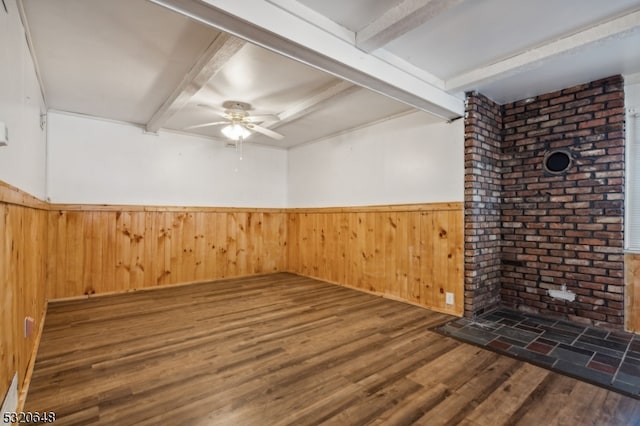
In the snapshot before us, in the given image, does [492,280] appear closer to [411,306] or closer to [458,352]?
[411,306]

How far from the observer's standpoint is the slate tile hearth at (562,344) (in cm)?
216

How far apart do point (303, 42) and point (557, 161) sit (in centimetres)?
303

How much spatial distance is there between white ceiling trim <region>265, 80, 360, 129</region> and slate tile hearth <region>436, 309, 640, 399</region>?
2519mm

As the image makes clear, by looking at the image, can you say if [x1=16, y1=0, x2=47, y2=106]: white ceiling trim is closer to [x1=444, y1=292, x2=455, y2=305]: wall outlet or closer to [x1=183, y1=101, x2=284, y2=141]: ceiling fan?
[x1=183, y1=101, x2=284, y2=141]: ceiling fan

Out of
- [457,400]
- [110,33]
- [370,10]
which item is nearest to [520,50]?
[370,10]

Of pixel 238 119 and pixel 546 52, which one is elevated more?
pixel 546 52

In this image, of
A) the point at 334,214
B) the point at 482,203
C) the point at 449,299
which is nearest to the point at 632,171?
the point at 482,203

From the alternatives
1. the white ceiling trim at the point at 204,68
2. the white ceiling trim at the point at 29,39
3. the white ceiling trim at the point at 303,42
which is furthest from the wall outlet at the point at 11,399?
the white ceiling trim at the point at 204,68

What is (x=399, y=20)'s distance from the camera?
2014 mm

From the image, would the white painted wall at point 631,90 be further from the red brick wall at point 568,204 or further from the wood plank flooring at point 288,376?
the wood plank flooring at point 288,376

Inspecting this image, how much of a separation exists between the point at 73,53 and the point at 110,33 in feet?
1.98

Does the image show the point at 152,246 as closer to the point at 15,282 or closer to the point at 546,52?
the point at 15,282

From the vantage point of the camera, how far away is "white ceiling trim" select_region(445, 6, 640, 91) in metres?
2.13

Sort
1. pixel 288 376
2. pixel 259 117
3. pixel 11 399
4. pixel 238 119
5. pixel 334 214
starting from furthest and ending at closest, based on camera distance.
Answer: pixel 334 214, pixel 259 117, pixel 238 119, pixel 288 376, pixel 11 399
